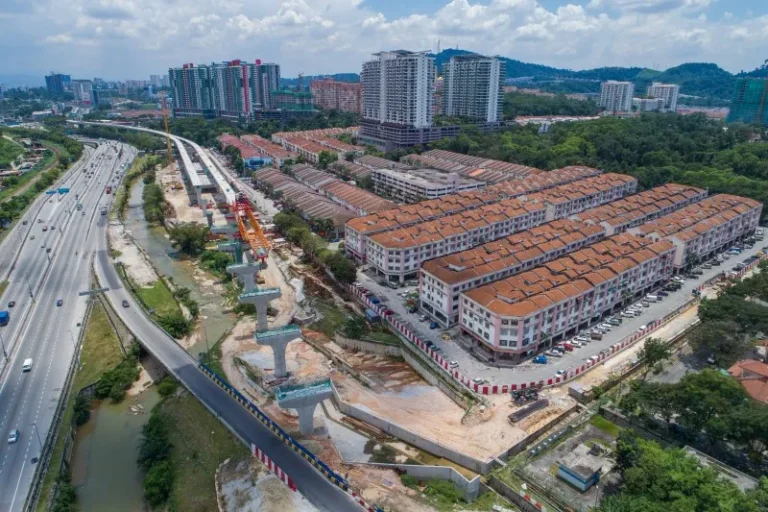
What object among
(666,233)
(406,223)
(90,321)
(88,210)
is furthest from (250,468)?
(88,210)

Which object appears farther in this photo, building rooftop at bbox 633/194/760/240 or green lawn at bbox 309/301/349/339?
building rooftop at bbox 633/194/760/240

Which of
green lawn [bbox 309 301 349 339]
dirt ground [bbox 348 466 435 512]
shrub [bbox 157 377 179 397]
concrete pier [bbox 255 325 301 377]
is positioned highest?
concrete pier [bbox 255 325 301 377]

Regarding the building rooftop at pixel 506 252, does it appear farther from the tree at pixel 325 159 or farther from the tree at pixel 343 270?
the tree at pixel 325 159

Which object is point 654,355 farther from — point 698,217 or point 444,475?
point 698,217

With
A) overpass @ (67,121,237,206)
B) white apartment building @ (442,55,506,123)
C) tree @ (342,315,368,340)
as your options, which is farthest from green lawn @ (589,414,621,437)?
white apartment building @ (442,55,506,123)

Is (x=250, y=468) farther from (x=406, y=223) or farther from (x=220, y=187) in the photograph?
(x=220, y=187)

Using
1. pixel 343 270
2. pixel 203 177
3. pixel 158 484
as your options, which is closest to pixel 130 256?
pixel 343 270

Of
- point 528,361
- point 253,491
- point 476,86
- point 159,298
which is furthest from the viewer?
point 476,86

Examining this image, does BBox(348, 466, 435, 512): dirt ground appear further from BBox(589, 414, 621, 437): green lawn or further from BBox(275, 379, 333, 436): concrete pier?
BBox(589, 414, 621, 437): green lawn
